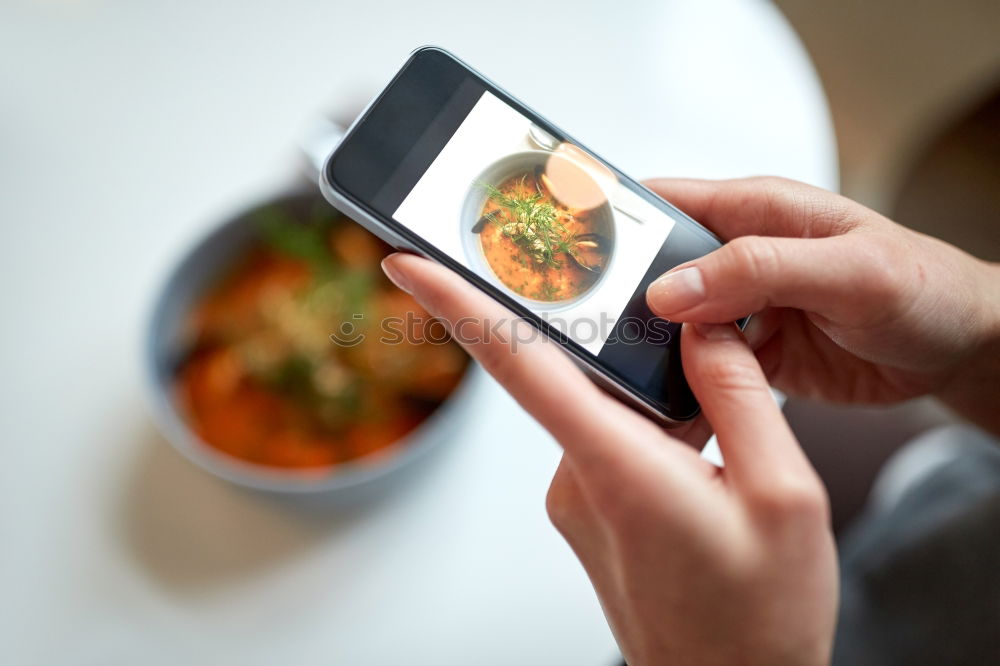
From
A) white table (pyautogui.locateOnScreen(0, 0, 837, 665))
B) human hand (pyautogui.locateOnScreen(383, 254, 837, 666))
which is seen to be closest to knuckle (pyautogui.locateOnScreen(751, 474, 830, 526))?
human hand (pyautogui.locateOnScreen(383, 254, 837, 666))

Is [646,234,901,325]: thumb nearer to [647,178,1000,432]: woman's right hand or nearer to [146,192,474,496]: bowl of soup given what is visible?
[647,178,1000,432]: woman's right hand

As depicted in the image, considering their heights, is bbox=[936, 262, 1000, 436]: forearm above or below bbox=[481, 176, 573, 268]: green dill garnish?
above

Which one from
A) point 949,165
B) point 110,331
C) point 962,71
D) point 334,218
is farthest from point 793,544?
point 962,71

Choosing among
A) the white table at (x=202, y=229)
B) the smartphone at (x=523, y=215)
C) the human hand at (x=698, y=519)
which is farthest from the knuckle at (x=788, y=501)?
the white table at (x=202, y=229)

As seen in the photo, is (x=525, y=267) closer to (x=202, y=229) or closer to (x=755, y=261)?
(x=755, y=261)

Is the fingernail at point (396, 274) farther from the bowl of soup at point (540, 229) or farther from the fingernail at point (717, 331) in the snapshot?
the fingernail at point (717, 331)

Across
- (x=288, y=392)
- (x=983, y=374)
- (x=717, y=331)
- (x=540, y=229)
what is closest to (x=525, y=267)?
(x=540, y=229)

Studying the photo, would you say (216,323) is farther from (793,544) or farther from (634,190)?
(793,544)
